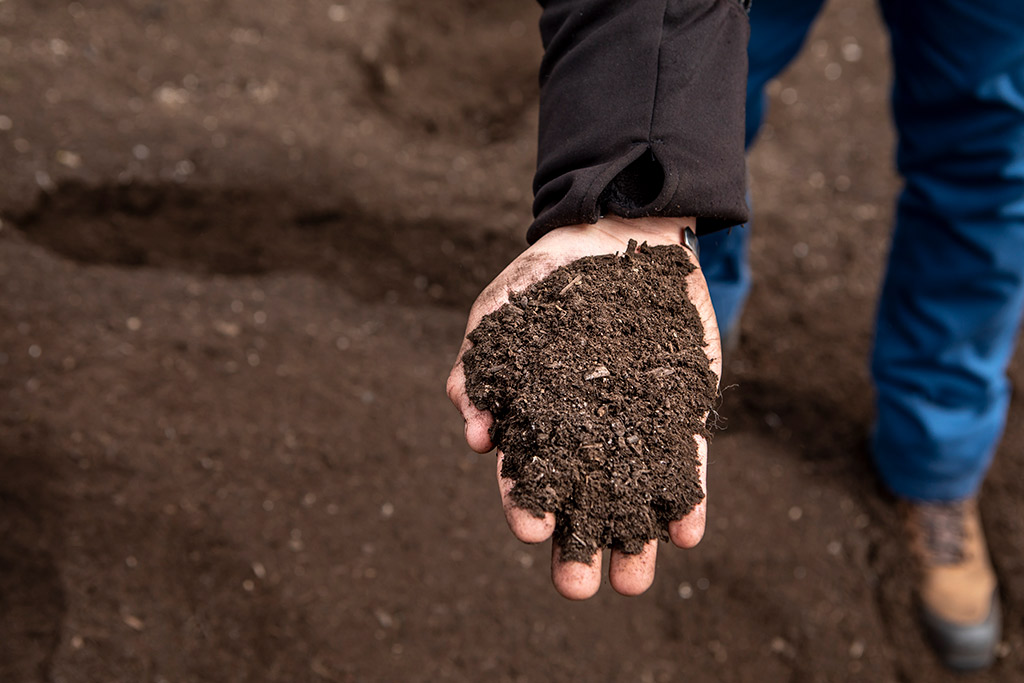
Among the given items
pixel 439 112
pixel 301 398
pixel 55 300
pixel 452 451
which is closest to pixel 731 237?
pixel 452 451

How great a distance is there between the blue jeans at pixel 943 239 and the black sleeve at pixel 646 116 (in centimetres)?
38

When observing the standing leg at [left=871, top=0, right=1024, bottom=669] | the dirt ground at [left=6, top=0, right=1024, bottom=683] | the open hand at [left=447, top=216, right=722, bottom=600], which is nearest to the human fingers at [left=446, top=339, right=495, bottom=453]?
the open hand at [left=447, top=216, right=722, bottom=600]

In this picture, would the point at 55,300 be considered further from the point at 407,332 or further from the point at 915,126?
the point at 915,126

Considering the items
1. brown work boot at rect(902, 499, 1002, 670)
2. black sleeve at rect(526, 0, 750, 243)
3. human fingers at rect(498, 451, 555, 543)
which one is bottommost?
brown work boot at rect(902, 499, 1002, 670)

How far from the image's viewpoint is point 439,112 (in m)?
3.16

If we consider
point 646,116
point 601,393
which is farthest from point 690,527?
point 646,116

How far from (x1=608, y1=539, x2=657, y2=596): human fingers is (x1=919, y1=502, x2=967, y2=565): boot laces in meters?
1.37

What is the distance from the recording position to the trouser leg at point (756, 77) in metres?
1.69

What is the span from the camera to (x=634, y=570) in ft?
4.11

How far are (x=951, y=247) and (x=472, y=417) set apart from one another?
4.35 ft

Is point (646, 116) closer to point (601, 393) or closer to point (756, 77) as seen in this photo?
point (601, 393)

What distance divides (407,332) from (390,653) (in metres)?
0.99

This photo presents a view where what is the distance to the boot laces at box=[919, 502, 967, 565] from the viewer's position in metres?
2.19

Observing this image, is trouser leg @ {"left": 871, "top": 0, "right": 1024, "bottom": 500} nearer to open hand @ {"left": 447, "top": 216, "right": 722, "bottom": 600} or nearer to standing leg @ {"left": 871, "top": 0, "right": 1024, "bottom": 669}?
standing leg @ {"left": 871, "top": 0, "right": 1024, "bottom": 669}
